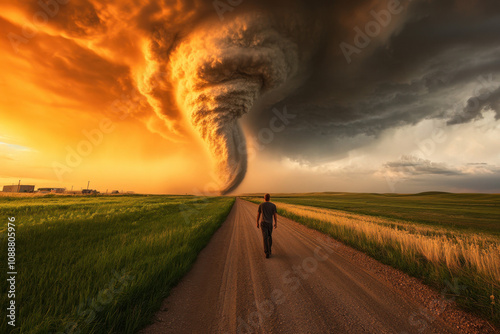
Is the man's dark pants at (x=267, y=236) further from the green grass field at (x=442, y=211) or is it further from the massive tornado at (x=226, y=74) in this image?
the green grass field at (x=442, y=211)

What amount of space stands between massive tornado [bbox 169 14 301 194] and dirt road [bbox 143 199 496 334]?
15634mm

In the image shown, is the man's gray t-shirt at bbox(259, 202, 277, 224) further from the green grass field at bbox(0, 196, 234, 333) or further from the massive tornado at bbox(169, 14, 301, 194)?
the massive tornado at bbox(169, 14, 301, 194)

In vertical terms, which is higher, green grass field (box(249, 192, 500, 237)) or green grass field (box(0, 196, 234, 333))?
green grass field (box(0, 196, 234, 333))

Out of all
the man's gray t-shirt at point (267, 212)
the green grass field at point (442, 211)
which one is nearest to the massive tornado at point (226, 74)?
the man's gray t-shirt at point (267, 212)

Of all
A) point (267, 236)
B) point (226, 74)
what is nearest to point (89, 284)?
point (267, 236)

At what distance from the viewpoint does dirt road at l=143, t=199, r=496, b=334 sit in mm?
2498

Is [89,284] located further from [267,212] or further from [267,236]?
[267,212]

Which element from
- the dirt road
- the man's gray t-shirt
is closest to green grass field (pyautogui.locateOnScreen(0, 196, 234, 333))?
the dirt road

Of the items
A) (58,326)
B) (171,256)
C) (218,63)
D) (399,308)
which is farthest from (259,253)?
(218,63)

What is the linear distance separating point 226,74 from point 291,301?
22.5 meters

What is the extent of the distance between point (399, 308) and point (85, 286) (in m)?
5.55

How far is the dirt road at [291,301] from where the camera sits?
8.20ft

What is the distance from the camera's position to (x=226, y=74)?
20.8 m

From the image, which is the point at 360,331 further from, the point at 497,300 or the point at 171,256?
the point at 171,256
